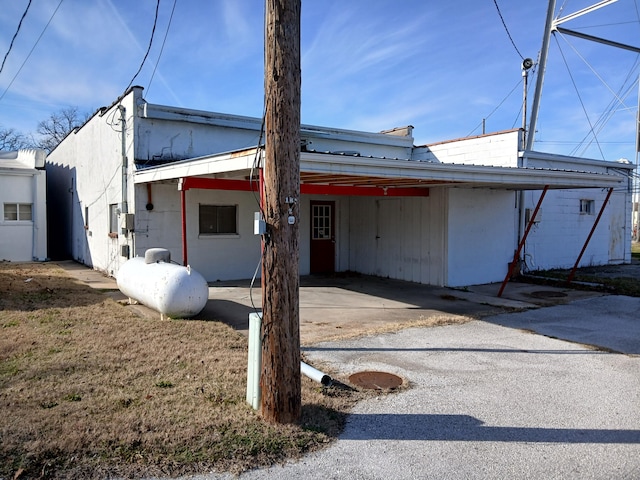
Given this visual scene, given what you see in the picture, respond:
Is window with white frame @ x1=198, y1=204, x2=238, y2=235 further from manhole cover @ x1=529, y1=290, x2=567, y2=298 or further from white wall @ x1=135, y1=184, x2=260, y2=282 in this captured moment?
manhole cover @ x1=529, y1=290, x2=567, y2=298

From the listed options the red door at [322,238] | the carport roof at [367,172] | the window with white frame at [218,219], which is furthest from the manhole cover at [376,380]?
the red door at [322,238]

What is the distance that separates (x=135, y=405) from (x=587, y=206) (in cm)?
1567

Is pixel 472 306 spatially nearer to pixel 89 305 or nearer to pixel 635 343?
pixel 635 343

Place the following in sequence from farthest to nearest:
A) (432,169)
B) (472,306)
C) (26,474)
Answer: (472,306)
(432,169)
(26,474)

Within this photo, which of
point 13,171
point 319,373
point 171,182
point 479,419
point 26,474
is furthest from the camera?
point 13,171

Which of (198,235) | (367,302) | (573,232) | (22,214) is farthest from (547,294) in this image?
(22,214)

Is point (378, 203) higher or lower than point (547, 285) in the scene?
higher

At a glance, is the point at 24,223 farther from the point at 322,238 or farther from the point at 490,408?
the point at 490,408

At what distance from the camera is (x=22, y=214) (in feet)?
57.8

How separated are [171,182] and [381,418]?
332 inches

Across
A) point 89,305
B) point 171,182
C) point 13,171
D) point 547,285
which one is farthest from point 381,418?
point 13,171

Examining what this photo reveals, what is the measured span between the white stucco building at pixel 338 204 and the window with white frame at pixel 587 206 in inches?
2.1

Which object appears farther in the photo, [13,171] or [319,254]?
[13,171]

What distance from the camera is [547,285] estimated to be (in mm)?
12211
